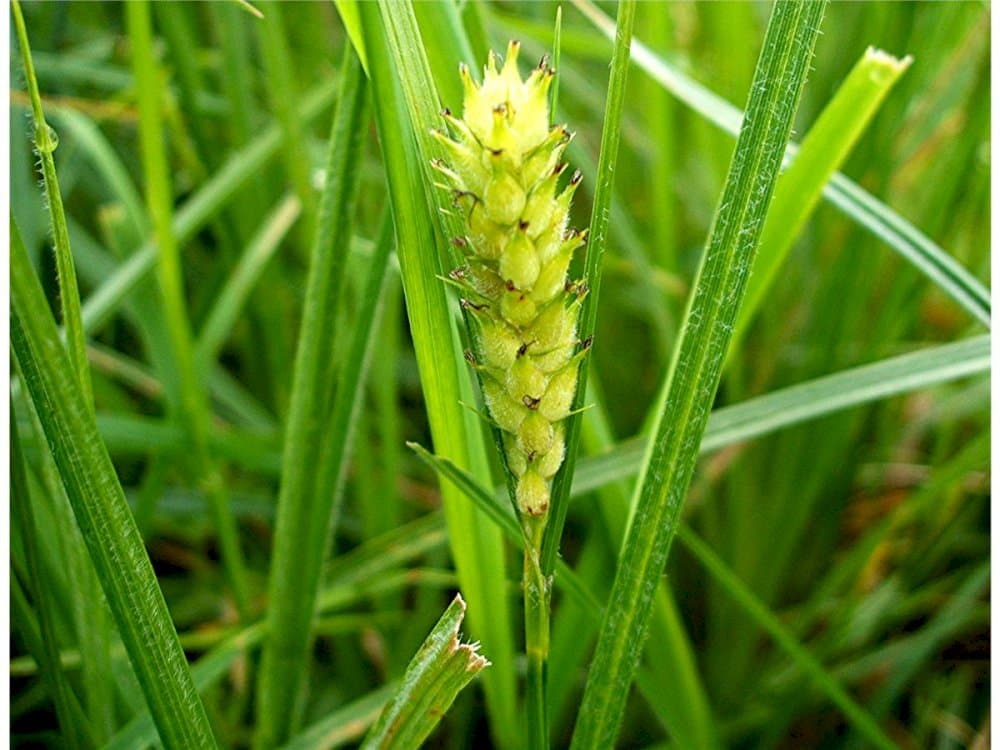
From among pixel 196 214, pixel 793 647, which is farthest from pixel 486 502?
pixel 196 214

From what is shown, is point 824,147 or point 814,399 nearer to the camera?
point 824,147

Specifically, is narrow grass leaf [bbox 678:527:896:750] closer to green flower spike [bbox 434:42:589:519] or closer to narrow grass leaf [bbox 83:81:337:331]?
green flower spike [bbox 434:42:589:519]

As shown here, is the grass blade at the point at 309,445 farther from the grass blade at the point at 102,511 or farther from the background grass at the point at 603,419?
the grass blade at the point at 102,511

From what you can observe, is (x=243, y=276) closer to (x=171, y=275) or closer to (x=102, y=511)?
(x=171, y=275)

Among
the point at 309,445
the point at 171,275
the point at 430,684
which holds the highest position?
the point at 171,275

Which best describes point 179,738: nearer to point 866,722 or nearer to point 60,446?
point 60,446

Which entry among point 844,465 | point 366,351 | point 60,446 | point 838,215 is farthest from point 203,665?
point 838,215
